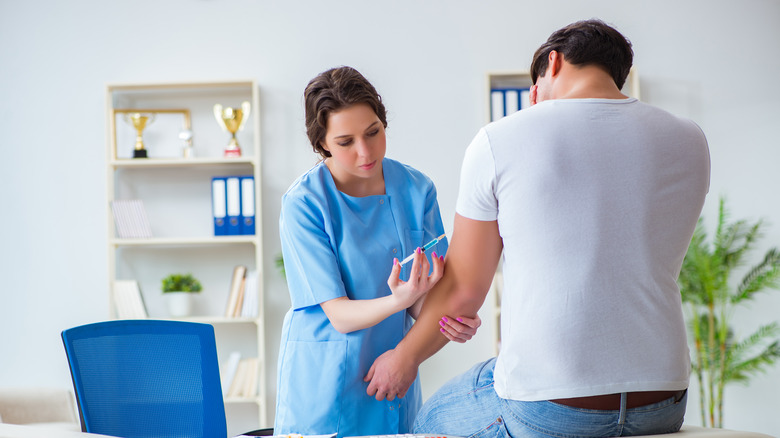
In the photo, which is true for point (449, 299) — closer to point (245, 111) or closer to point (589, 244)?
point (589, 244)

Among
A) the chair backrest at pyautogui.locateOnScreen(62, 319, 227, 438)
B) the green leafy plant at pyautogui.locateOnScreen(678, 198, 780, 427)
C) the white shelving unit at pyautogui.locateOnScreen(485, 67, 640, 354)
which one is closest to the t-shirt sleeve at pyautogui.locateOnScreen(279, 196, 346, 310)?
the chair backrest at pyautogui.locateOnScreen(62, 319, 227, 438)

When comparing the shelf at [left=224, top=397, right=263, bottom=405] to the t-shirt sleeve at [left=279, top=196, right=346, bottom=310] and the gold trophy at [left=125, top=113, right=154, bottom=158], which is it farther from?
the t-shirt sleeve at [left=279, top=196, right=346, bottom=310]

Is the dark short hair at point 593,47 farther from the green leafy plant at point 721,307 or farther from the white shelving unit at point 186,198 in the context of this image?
the white shelving unit at point 186,198

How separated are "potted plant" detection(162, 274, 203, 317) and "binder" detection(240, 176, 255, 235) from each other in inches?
16.6

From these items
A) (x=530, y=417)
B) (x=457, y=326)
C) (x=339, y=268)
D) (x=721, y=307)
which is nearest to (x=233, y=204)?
(x=339, y=268)

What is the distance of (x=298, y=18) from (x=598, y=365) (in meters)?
3.44

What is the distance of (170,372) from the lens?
1.65m

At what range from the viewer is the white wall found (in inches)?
156

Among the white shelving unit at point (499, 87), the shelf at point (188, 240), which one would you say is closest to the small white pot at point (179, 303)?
the shelf at point (188, 240)

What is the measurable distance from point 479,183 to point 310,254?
0.56 metres

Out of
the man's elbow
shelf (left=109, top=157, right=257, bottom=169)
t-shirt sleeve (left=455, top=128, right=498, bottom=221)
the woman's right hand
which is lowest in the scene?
the man's elbow

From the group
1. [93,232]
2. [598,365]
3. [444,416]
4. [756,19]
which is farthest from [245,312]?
[756,19]

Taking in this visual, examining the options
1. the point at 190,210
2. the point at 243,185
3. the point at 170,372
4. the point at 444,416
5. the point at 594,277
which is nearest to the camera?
→ the point at 594,277

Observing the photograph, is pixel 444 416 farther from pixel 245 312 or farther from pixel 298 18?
pixel 298 18
